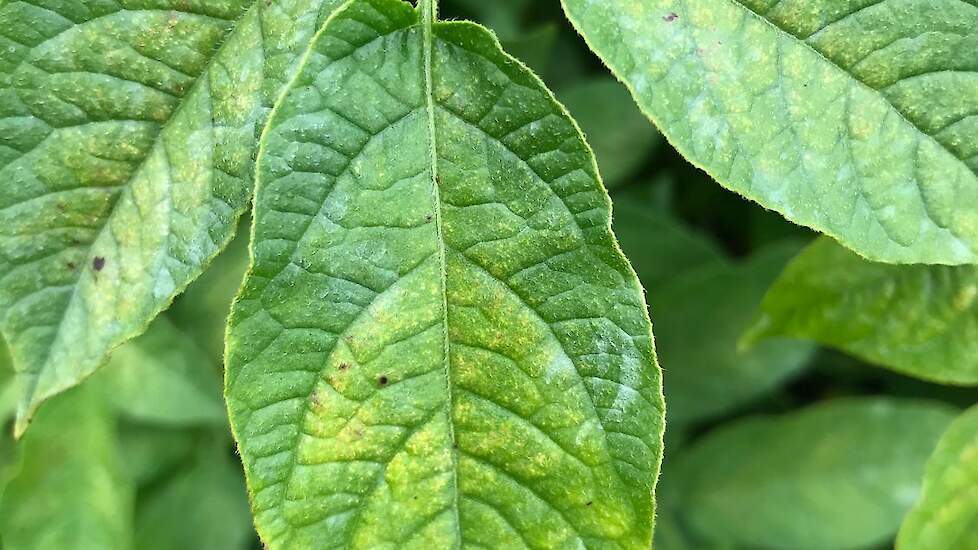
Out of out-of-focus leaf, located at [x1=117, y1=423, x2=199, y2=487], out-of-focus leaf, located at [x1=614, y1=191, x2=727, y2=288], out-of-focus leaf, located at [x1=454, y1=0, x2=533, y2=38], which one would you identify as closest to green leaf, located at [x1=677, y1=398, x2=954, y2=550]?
out-of-focus leaf, located at [x1=614, y1=191, x2=727, y2=288]

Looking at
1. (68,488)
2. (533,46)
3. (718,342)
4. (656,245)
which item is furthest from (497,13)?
(68,488)

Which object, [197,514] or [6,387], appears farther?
[197,514]

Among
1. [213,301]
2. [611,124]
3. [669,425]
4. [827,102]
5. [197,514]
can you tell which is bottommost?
Result: [197,514]

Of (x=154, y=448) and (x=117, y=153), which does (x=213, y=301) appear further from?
(x=117, y=153)

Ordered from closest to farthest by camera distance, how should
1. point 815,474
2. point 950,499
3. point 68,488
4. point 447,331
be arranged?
point 447,331
point 950,499
point 68,488
point 815,474

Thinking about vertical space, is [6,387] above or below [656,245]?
below

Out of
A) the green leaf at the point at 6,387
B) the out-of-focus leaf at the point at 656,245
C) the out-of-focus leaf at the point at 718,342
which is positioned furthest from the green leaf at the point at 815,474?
the green leaf at the point at 6,387

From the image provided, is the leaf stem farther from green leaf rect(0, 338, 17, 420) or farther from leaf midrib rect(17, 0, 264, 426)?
green leaf rect(0, 338, 17, 420)
